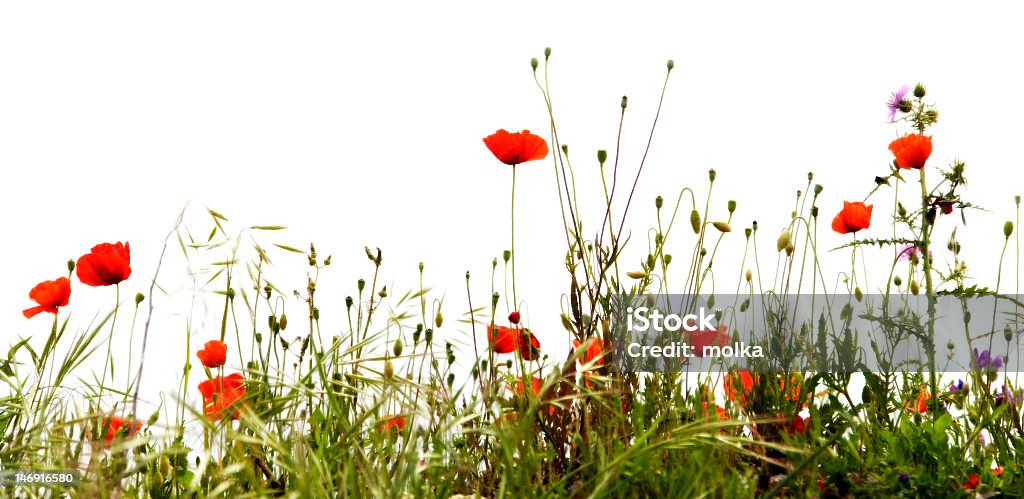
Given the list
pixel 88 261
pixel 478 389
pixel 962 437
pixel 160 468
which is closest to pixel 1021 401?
pixel 962 437

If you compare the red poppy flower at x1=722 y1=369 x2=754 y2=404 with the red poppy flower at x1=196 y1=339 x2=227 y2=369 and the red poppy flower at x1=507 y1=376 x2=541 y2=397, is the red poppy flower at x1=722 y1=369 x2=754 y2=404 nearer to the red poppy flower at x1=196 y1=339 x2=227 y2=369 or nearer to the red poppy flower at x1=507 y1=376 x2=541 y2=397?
the red poppy flower at x1=507 y1=376 x2=541 y2=397

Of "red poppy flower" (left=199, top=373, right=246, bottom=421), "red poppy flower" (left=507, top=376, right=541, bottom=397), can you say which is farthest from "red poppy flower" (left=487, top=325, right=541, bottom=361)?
"red poppy flower" (left=199, top=373, right=246, bottom=421)

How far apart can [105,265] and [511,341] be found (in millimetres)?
1065

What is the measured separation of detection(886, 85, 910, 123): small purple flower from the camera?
297cm

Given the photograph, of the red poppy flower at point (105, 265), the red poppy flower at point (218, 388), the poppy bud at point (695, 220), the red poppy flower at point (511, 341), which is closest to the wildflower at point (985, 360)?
the poppy bud at point (695, 220)

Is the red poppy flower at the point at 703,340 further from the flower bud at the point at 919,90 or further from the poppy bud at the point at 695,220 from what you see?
the flower bud at the point at 919,90

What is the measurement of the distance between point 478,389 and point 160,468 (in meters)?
0.81

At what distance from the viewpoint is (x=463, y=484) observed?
7.45 feet

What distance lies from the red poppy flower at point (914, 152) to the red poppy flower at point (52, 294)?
7.60 feet

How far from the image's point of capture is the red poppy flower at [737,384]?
251 cm

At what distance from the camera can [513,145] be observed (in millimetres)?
2545

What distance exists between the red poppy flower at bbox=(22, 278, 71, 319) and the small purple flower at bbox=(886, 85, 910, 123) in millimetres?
2442

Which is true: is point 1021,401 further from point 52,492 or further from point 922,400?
point 52,492

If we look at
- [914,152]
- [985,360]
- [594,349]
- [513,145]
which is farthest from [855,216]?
[513,145]
